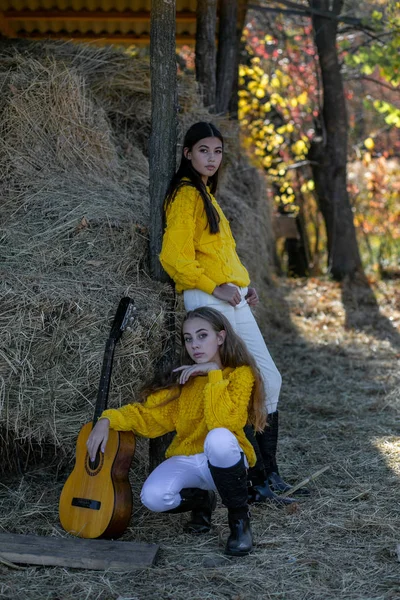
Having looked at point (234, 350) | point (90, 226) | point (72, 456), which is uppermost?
point (90, 226)

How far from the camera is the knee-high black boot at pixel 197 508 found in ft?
11.8

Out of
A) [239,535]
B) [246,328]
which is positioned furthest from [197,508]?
[246,328]

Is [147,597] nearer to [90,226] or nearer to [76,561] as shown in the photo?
[76,561]

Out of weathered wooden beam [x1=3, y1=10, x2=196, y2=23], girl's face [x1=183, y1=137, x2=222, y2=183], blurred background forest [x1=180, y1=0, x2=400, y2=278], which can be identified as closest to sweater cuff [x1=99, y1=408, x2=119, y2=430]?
girl's face [x1=183, y1=137, x2=222, y2=183]

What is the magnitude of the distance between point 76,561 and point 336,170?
822cm

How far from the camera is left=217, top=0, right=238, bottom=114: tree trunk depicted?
779 centimetres

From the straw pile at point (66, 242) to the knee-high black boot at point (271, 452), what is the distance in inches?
26.1

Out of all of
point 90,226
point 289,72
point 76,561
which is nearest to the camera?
point 76,561

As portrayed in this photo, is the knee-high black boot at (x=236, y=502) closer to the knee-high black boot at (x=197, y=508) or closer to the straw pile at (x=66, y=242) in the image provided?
the knee-high black boot at (x=197, y=508)

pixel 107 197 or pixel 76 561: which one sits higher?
pixel 107 197

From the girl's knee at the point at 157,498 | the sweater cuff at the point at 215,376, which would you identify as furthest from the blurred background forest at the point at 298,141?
the girl's knee at the point at 157,498

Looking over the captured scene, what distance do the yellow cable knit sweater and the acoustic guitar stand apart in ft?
0.28

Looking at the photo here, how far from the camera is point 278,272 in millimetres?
12430

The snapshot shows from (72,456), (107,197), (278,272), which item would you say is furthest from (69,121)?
(278,272)
